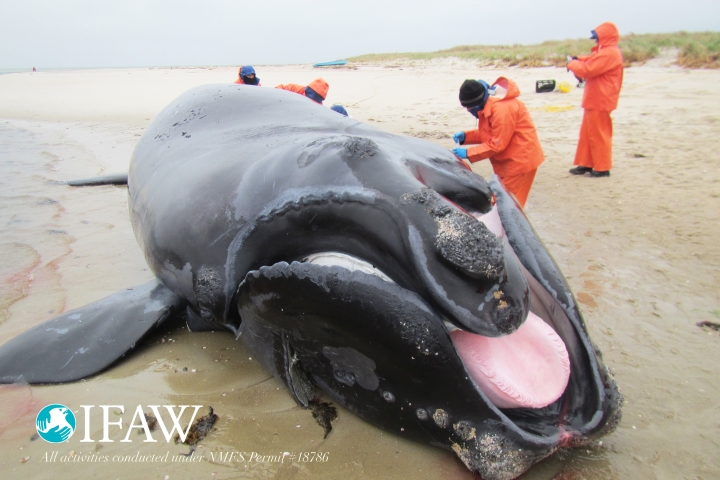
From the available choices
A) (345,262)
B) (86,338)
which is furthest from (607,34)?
(86,338)

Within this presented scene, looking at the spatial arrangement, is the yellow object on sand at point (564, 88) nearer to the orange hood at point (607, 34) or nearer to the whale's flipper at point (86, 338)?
the orange hood at point (607, 34)

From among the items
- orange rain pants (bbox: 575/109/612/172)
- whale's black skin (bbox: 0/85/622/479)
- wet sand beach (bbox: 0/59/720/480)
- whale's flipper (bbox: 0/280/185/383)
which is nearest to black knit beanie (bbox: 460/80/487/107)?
wet sand beach (bbox: 0/59/720/480)

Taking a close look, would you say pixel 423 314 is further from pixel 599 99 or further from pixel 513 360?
pixel 599 99

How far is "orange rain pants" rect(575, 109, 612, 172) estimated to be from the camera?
680 cm

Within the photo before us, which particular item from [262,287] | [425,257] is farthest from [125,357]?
[425,257]

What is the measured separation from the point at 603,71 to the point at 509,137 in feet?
9.88

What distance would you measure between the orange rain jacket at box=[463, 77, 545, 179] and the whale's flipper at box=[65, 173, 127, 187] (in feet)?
15.5

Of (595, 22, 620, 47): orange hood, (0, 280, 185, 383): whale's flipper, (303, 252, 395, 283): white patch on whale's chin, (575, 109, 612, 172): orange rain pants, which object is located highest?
(595, 22, 620, 47): orange hood

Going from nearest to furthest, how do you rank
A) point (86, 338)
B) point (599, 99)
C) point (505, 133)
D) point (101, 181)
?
point (86, 338) < point (505, 133) < point (101, 181) < point (599, 99)

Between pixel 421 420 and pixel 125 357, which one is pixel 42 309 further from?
pixel 421 420

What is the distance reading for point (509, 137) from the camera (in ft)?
17.4

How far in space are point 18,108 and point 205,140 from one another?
1928cm

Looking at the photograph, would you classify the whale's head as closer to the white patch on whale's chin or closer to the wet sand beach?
the white patch on whale's chin

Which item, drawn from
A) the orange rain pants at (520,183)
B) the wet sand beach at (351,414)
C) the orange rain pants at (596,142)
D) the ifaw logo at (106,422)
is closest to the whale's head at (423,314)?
the wet sand beach at (351,414)
